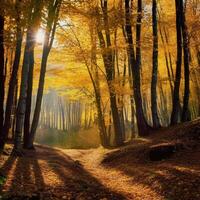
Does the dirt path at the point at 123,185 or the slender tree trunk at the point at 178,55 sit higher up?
the slender tree trunk at the point at 178,55

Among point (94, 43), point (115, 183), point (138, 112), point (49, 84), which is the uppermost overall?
point (94, 43)

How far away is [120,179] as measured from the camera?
878 centimetres

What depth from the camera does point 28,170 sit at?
8305 mm

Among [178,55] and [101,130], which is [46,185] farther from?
[101,130]

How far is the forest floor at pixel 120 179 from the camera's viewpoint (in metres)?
6.30

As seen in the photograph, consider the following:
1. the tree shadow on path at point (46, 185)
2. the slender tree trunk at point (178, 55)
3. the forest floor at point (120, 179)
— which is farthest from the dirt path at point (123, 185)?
the slender tree trunk at point (178, 55)

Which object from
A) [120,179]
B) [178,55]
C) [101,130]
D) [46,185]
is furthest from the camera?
[101,130]

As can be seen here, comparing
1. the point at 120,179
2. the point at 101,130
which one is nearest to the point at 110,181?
the point at 120,179

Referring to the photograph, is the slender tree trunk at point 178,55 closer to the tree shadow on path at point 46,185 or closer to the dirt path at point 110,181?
the dirt path at point 110,181

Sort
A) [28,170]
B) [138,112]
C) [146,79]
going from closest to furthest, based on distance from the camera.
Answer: [28,170] → [138,112] → [146,79]

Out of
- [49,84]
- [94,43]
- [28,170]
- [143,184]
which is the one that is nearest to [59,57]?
[94,43]

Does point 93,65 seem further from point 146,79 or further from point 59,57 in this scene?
point 146,79

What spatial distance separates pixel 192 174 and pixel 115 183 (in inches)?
80.0

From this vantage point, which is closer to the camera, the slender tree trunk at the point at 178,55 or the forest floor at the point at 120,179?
the forest floor at the point at 120,179
